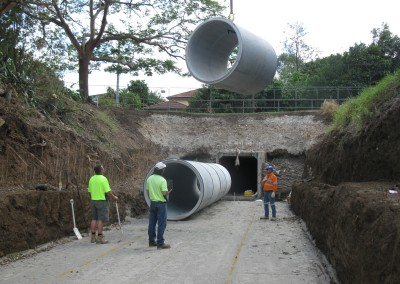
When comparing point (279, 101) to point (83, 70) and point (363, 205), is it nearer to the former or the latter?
point (83, 70)

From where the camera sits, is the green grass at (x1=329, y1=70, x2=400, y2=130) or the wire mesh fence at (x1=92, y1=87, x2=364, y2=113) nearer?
the green grass at (x1=329, y1=70, x2=400, y2=130)

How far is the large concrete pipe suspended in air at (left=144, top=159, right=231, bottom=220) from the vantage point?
14.1m

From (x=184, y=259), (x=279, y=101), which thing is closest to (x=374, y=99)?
(x=184, y=259)

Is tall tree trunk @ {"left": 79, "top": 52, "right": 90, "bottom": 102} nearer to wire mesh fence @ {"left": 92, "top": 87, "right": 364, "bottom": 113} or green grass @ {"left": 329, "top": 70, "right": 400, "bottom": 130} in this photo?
wire mesh fence @ {"left": 92, "top": 87, "right": 364, "bottom": 113}

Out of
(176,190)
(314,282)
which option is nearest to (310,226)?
(314,282)

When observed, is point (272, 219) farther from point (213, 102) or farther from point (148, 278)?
point (213, 102)

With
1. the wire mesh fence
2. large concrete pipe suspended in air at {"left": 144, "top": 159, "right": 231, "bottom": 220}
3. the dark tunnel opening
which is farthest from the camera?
the wire mesh fence

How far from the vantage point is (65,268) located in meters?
7.14

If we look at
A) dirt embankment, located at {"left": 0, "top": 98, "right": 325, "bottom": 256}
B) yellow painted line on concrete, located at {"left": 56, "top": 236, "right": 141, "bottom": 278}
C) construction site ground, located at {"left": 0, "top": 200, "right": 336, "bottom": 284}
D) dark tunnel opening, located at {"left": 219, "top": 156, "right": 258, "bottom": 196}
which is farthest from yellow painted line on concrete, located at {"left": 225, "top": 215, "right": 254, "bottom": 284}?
dark tunnel opening, located at {"left": 219, "top": 156, "right": 258, "bottom": 196}

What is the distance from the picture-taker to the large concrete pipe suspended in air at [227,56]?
5.32 metres

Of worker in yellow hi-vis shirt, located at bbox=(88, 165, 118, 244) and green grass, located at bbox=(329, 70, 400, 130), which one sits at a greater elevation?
green grass, located at bbox=(329, 70, 400, 130)

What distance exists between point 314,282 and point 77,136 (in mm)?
9581

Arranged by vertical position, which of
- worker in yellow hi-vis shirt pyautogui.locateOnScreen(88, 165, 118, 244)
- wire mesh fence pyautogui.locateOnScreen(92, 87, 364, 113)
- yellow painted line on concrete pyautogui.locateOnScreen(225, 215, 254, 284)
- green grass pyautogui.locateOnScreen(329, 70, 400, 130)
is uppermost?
wire mesh fence pyautogui.locateOnScreen(92, 87, 364, 113)

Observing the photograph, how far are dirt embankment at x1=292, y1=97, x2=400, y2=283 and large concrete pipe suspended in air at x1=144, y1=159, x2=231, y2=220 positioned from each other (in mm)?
3637
